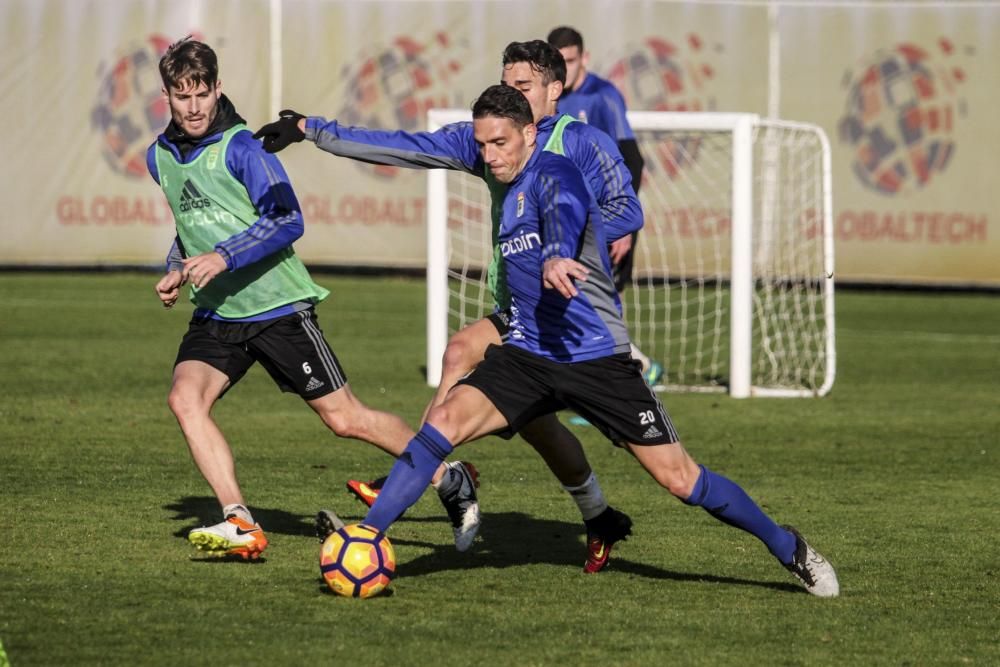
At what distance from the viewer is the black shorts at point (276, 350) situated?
673cm

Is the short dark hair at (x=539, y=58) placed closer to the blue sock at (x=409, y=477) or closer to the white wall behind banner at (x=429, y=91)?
the blue sock at (x=409, y=477)

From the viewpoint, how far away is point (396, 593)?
6.00 m

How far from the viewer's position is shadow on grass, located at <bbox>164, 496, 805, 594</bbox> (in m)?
6.50

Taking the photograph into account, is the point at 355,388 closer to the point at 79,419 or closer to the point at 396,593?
the point at 79,419

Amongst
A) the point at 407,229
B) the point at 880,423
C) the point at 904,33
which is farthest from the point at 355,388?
the point at 904,33

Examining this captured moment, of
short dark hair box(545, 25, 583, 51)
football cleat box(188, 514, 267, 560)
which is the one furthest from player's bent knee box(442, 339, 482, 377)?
short dark hair box(545, 25, 583, 51)

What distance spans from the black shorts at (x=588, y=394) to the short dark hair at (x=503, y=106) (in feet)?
2.84

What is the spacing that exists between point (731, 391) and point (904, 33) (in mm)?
9669

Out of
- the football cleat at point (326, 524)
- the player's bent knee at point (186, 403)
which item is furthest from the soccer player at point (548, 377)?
the player's bent knee at point (186, 403)

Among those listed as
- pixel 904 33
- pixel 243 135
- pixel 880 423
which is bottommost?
pixel 880 423

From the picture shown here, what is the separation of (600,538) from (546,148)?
1.56m

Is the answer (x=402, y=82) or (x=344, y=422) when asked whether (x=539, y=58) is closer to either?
(x=344, y=422)

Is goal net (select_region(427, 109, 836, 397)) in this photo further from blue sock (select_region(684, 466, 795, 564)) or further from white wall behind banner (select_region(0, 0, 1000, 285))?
blue sock (select_region(684, 466, 795, 564))

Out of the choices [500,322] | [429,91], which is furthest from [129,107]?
[500,322]
